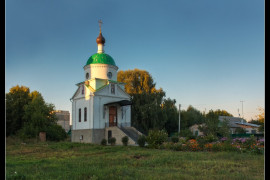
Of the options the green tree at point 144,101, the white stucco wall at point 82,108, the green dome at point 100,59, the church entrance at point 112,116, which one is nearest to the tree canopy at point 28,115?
the white stucco wall at point 82,108

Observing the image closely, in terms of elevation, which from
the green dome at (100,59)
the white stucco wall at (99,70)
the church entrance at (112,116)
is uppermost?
the green dome at (100,59)

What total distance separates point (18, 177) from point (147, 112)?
885 inches

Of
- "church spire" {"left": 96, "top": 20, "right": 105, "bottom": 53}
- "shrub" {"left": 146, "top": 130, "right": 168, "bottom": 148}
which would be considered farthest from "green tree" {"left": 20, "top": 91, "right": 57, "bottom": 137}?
"shrub" {"left": 146, "top": 130, "right": 168, "bottom": 148}

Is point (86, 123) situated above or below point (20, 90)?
below

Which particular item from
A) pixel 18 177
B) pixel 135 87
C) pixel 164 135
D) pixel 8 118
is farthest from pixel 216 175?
pixel 8 118

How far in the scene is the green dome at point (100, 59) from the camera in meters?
26.8

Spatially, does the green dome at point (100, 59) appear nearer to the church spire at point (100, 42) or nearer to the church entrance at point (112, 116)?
the church spire at point (100, 42)

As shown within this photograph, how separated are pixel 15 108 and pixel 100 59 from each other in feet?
42.3

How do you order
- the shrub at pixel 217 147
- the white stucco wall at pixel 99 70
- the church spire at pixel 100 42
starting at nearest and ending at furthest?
the shrub at pixel 217 147, the white stucco wall at pixel 99 70, the church spire at pixel 100 42

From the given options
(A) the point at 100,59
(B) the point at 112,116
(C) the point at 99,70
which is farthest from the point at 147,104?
(A) the point at 100,59

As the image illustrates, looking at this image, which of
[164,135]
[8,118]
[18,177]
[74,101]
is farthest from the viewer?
[8,118]
